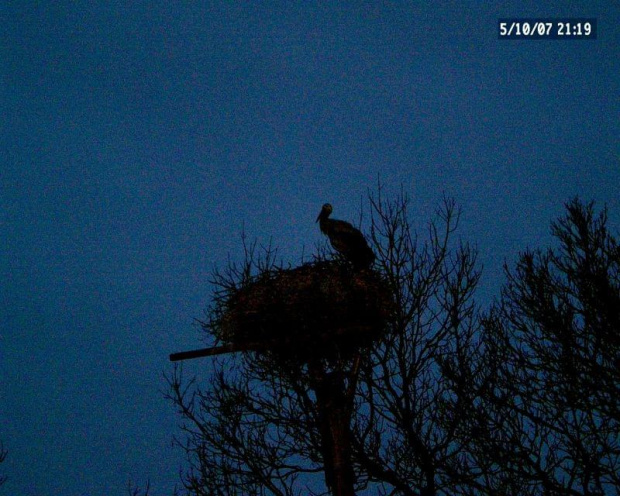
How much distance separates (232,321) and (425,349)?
246cm

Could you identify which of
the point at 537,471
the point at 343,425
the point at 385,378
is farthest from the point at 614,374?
the point at 343,425

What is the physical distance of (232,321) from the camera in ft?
26.6

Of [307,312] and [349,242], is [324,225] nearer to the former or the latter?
[349,242]

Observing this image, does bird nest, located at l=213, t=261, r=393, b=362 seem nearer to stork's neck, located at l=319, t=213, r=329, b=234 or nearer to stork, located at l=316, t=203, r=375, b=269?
stork, located at l=316, t=203, r=375, b=269

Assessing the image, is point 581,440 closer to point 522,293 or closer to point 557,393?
point 557,393

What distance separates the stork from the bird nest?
2.29 feet

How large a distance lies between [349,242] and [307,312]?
2723 mm

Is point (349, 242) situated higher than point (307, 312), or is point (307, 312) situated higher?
point (349, 242)

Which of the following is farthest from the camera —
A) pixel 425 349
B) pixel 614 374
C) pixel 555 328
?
pixel 555 328

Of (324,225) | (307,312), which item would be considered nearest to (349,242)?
(324,225)

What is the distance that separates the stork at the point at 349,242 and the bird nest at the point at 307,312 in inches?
27.5

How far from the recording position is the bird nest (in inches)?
291

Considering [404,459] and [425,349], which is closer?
[425,349]

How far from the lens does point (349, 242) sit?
10023 millimetres
